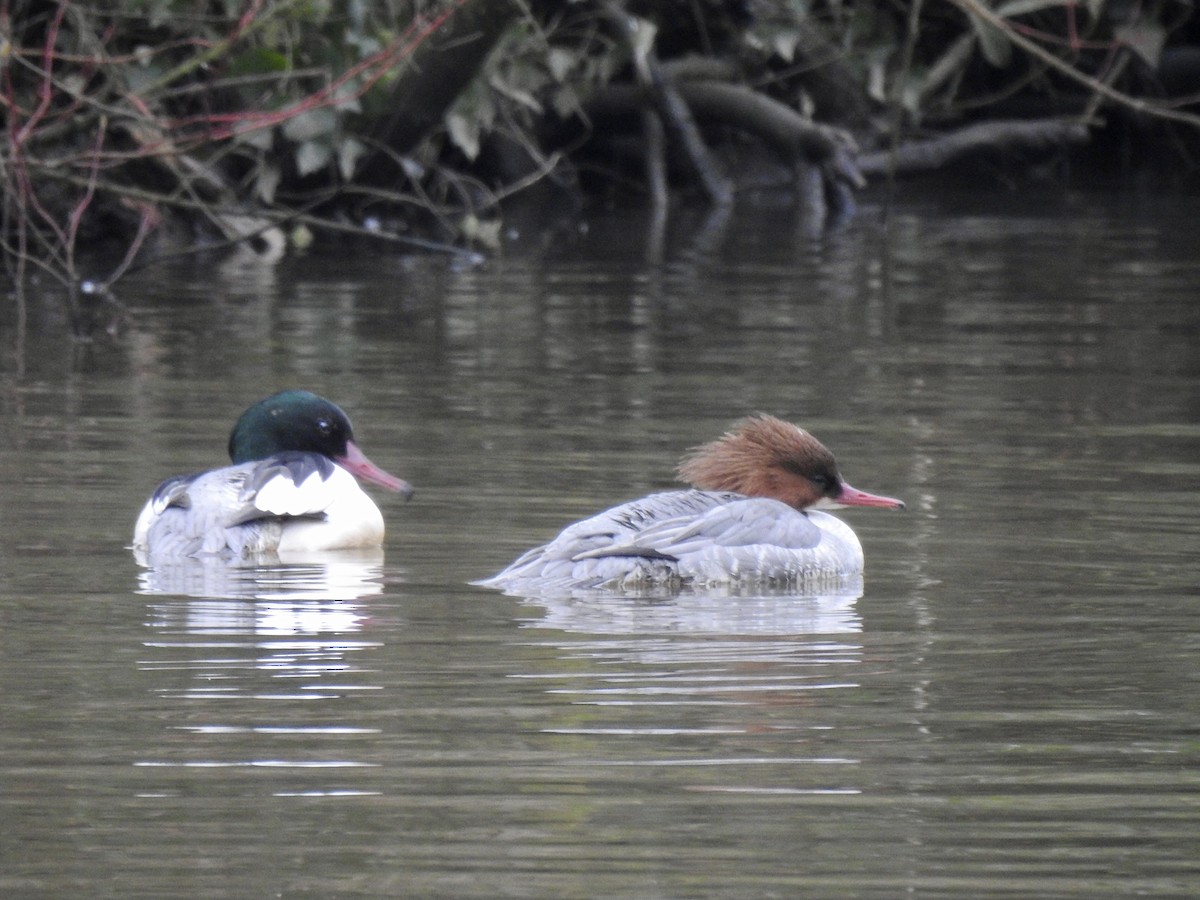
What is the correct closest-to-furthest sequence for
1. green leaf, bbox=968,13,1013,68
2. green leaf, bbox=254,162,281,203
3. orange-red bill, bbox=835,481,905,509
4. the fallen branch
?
orange-red bill, bbox=835,481,905,509
green leaf, bbox=254,162,281,203
green leaf, bbox=968,13,1013,68
the fallen branch

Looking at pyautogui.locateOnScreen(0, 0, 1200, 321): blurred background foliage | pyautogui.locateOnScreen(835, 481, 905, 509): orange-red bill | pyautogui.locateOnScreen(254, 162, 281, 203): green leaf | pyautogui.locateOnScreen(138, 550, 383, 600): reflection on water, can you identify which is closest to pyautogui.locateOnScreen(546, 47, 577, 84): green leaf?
pyautogui.locateOnScreen(0, 0, 1200, 321): blurred background foliage

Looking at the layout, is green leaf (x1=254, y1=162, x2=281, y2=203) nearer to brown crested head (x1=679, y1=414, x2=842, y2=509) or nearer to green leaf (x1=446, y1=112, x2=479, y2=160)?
green leaf (x1=446, y1=112, x2=479, y2=160)

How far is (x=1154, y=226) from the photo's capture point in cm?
2014

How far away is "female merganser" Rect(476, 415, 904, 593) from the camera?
698 cm

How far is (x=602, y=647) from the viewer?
610cm

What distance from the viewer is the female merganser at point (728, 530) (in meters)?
6.98

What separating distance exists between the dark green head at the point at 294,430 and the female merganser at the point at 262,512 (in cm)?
43

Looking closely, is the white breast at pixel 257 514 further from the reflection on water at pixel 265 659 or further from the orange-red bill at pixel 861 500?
→ the orange-red bill at pixel 861 500

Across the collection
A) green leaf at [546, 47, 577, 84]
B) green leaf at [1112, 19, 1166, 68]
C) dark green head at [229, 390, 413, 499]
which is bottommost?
dark green head at [229, 390, 413, 499]

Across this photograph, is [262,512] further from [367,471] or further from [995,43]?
[995,43]

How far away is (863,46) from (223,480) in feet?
43.9

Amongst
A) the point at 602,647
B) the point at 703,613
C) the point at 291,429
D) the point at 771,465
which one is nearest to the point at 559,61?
the point at 291,429

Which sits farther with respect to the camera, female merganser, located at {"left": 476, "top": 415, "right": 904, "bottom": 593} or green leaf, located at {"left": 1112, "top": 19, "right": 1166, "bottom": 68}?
green leaf, located at {"left": 1112, "top": 19, "right": 1166, "bottom": 68}

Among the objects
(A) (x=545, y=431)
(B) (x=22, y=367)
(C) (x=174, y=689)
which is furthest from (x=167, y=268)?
(C) (x=174, y=689)
